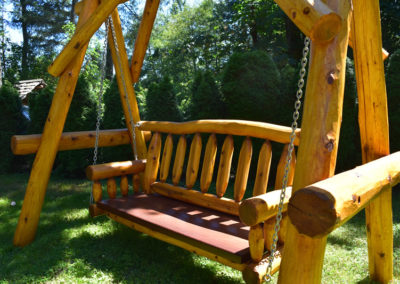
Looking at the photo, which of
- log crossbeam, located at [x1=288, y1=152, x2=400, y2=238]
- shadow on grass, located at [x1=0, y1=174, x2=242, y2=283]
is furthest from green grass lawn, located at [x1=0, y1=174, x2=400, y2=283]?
log crossbeam, located at [x1=288, y1=152, x2=400, y2=238]

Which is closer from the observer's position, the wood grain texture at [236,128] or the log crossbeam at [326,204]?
the log crossbeam at [326,204]

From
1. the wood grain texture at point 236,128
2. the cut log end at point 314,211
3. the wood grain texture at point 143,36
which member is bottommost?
the cut log end at point 314,211

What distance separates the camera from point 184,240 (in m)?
2.53

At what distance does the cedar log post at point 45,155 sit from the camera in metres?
3.46

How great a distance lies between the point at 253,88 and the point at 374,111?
135 inches

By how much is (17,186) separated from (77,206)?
2034 millimetres

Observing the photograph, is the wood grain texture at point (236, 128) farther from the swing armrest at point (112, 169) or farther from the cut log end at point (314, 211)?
the cut log end at point (314, 211)

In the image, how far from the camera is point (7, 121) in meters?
7.30

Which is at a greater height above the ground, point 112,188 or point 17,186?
point 112,188

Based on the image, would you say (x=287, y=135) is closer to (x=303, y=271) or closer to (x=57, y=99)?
(x=303, y=271)

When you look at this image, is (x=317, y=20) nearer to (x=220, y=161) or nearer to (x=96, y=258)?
(x=220, y=161)

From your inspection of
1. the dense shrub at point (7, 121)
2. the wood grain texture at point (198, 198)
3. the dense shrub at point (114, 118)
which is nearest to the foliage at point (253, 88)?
the dense shrub at point (114, 118)

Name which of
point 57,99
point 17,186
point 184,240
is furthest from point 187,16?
point 184,240

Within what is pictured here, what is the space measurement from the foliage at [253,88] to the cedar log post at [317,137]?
4.14 metres
